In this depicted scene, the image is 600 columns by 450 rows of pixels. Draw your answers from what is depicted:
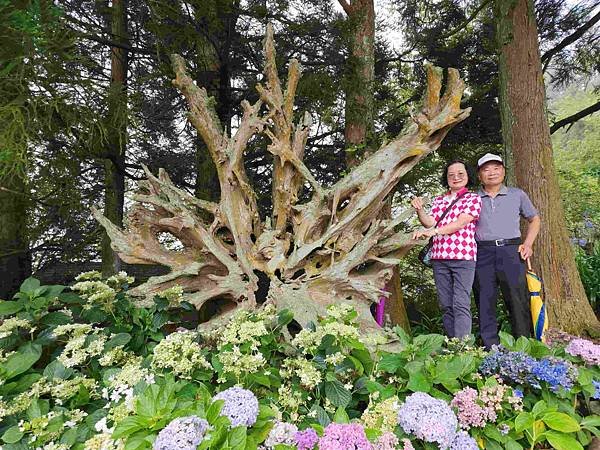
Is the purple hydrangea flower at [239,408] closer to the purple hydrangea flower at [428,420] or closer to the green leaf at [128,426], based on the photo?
the green leaf at [128,426]

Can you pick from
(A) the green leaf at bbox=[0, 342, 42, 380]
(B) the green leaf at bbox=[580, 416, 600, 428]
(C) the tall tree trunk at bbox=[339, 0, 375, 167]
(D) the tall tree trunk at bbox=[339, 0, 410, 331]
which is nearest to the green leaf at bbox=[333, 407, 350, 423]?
(B) the green leaf at bbox=[580, 416, 600, 428]

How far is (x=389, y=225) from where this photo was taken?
2932 mm

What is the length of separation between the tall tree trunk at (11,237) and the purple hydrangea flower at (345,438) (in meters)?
3.81

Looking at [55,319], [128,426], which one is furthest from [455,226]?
[55,319]

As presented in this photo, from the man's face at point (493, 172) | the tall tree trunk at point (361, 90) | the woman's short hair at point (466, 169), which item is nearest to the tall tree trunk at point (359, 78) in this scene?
the tall tree trunk at point (361, 90)

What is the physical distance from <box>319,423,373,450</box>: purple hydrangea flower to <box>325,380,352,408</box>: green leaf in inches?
9.6

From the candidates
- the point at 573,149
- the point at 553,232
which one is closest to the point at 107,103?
the point at 553,232

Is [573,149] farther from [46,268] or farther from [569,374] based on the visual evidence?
[46,268]

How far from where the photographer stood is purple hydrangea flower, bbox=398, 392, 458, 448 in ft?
4.73

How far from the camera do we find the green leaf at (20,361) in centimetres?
170

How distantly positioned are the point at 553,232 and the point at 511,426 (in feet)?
9.05

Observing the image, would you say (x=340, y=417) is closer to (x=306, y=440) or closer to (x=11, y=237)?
(x=306, y=440)

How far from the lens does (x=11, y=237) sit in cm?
385

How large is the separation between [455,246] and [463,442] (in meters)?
1.50
